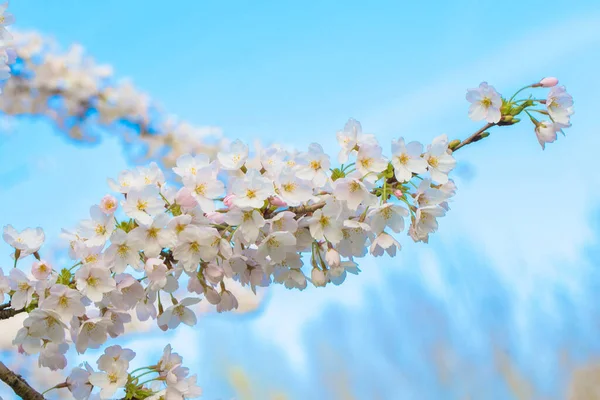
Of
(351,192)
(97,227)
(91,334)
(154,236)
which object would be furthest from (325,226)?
(91,334)

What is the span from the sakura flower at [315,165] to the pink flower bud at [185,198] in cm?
20

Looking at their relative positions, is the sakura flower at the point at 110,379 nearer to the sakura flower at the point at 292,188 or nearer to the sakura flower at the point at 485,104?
the sakura flower at the point at 292,188

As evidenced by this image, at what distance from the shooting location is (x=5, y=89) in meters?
3.80

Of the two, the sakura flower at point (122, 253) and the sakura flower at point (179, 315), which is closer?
the sakura flower at point (122, 253)

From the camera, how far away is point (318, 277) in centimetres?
129

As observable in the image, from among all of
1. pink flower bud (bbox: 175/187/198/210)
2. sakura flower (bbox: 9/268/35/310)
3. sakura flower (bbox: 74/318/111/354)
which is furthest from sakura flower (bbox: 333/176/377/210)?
sakura flower (bbox: 9/268/35/310)

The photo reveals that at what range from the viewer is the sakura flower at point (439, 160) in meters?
1.23

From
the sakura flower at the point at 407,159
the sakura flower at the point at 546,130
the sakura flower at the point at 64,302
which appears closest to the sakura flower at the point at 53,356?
the sakura flower at the point at 64,302

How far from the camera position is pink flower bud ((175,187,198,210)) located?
121 cm

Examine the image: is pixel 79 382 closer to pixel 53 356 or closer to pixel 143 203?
pixel 53 356

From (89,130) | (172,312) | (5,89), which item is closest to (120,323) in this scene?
(172,312)

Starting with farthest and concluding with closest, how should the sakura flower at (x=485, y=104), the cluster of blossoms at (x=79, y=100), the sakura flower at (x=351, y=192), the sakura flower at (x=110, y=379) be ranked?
the cluster of blossoms at (x=79, y=100) → the sakura flower at (x=110, y=379) → the sakura flower at (x=485, y=104) → the sakura flower at (x=351, y=192)

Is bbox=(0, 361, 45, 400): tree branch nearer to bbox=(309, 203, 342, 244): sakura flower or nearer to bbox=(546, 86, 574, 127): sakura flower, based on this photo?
bbox=(309, 203, 342, 244): sakura flower

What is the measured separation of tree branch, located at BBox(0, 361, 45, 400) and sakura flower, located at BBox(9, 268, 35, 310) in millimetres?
166
